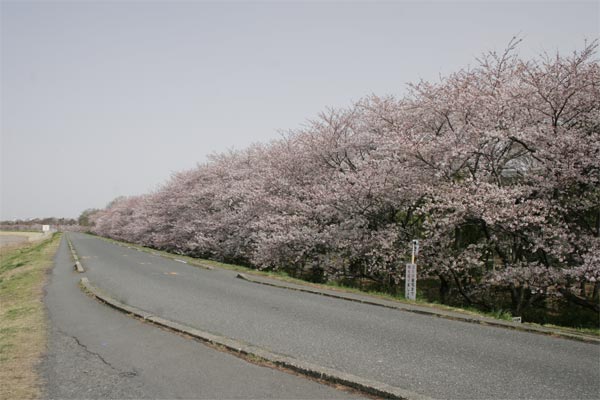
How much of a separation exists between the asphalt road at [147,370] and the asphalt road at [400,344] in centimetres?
77

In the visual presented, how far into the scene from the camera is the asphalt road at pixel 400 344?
467 centimetres

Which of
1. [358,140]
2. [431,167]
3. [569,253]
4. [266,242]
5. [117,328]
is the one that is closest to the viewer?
[117,328]

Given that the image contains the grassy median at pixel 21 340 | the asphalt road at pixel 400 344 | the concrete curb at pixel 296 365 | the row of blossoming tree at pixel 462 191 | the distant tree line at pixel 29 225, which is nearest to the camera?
the concrete curb at pixel 296 365

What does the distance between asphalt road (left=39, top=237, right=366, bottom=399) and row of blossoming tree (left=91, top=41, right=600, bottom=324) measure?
Answer: 319 inches

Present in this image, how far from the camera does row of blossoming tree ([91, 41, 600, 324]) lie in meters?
10.4

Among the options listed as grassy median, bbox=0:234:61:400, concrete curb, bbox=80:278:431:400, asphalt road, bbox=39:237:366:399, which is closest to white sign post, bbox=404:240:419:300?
concrete curb, bbox=80:278:431:400

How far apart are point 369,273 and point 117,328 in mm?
10468

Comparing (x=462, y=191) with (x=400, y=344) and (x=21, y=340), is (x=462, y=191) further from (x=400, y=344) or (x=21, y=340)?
(x=21, y=340)

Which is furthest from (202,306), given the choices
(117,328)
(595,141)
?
(595,141)

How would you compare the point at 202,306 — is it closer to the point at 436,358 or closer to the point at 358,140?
the point at 436,358

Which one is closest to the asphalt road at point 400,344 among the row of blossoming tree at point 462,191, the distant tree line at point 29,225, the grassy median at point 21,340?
the grassy median at point 21,340

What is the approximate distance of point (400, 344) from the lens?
6.19 m

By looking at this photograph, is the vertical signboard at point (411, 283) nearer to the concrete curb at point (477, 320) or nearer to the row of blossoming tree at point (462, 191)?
the concrete curb at point (477, 320)

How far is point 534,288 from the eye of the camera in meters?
10.8
